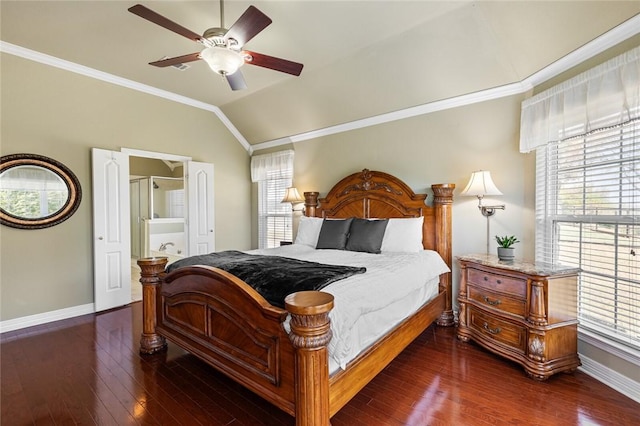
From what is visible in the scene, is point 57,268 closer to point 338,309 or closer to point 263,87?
point 263,87

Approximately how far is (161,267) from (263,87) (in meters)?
2.91

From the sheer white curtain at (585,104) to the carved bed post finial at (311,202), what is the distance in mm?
2714

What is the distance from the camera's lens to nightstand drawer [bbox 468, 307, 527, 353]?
92.8 inches

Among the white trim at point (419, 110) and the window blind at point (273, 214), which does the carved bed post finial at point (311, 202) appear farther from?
the white trim at point (419, 110)

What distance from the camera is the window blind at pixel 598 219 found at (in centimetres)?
211

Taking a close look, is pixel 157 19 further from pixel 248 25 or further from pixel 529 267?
pixel 529 267

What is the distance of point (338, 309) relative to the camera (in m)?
1.62

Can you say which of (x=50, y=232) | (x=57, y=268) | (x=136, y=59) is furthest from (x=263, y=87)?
(x=57, y=268)

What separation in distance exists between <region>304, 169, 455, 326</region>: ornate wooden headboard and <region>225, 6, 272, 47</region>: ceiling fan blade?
2.29 metres

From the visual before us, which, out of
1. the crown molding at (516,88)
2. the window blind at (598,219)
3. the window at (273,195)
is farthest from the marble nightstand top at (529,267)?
the window at (273,195)

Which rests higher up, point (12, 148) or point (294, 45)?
point (294, 45)

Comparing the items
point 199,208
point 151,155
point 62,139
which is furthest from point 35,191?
point 199,208

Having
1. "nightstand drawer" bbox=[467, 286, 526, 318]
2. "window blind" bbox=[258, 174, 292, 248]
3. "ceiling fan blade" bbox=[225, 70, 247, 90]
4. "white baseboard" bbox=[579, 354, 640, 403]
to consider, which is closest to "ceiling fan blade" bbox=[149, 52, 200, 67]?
"ceiling fan blade" bbox=[225, 70, 247, 90]

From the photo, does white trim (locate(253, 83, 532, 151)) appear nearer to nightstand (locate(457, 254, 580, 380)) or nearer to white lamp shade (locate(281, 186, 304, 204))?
white lamp shade (locate(281, 186, 304, 204))
